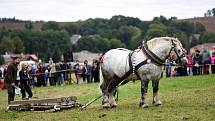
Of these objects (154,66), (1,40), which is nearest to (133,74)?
(154,66)

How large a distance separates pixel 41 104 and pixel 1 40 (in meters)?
132

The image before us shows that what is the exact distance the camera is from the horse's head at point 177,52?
624 inches

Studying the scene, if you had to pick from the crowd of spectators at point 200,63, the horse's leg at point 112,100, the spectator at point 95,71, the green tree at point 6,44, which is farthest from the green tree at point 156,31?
the horse's leg at point 112,100

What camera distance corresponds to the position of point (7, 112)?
57.3 feet

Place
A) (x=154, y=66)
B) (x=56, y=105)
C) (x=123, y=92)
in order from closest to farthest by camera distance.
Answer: (x=154, y=66) → (x=56, y=105) → (x=123, y=92)

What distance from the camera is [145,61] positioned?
618 inches

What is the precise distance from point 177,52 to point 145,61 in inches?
43.5

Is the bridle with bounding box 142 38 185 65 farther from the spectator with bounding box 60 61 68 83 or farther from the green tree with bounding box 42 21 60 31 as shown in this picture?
the green tree with bounding box 42 21 60 31

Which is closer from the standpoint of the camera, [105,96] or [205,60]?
[105,96]

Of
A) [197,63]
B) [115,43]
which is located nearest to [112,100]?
[197,63]

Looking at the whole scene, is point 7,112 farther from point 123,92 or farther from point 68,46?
point 68,46

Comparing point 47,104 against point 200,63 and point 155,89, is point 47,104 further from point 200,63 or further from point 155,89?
point 200,63

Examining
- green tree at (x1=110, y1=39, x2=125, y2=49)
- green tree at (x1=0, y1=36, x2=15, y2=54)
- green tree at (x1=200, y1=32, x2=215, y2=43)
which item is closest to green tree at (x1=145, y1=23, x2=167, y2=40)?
green tree at (x1=110, y1=39, x2=125, y2=49)

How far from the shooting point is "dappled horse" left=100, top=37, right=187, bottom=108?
15.7 m
